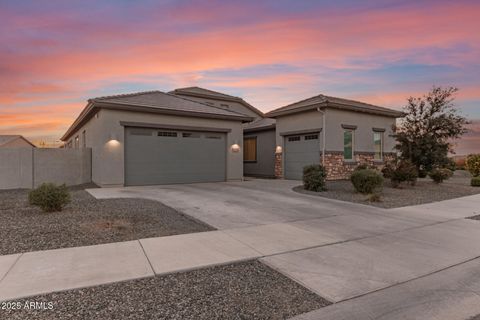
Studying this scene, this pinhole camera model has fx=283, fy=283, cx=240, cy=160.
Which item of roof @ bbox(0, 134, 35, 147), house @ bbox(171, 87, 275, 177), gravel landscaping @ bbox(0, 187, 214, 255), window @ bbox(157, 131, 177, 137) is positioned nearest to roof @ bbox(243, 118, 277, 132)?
house @ bbox(171, 87, 275, 177)

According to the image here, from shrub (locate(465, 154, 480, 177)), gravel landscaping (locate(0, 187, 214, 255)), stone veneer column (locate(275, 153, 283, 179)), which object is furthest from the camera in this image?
shrub (locate(465, 154, 480, 177))

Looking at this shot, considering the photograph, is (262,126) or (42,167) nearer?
(42,167)

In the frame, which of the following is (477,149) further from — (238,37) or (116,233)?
(116,233)

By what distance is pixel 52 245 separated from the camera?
4.72m

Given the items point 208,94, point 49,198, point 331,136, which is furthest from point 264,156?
point 49,198

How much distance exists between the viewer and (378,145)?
17.8 metres

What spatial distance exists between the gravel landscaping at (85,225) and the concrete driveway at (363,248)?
928mm

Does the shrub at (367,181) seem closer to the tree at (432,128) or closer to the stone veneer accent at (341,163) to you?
the stone veneer accent at (341,163)

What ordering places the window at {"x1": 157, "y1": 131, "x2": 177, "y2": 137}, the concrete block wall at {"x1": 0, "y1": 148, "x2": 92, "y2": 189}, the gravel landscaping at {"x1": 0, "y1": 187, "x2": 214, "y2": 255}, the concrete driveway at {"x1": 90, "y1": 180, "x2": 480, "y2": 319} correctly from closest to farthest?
the concrete driveway at {"x1": 90, "y1": 180, "x2": 480, "y2": 319} < the gravel landscaping at {"x1": 0, "y1": 187, "x2": 214, "y2": 255} < the concrete block wall at {"x1": 0, "y1": 148, "x2": 92, "y2": 189} < the window at {"x1": 157, "y1": 131, "x2": 177, "y2": 137}

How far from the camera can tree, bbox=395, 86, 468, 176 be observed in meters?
14.2

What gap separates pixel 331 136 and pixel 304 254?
11.9 meters

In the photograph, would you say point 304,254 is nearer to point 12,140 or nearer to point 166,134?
point 166,134

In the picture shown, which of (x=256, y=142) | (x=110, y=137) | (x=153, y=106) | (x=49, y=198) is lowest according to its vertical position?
(x=49, y=198)

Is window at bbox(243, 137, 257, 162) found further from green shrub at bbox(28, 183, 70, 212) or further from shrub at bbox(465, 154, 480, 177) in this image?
shrub at bbox(465, 154, 480, 177)
